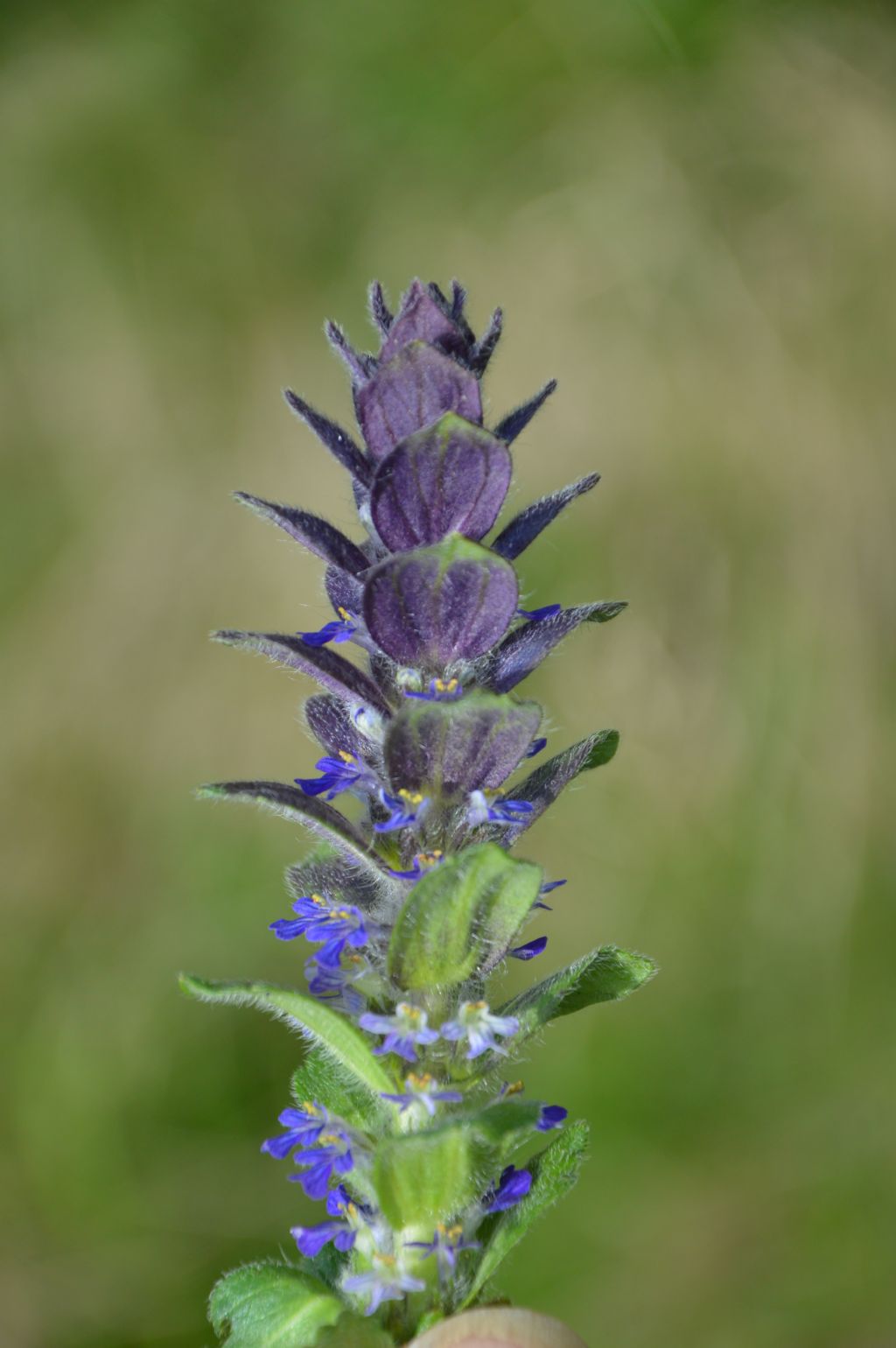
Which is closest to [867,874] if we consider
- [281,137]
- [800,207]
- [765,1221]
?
[765,1221]

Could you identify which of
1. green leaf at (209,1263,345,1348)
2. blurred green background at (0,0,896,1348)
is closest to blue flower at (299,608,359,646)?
green leaf at (209,1263,345,1348)

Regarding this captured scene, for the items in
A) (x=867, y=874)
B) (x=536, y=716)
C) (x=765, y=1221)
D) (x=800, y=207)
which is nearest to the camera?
(x=536, y=716)

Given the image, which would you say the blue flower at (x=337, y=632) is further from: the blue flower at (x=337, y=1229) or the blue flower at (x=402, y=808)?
the blue flower at (x=337, y=1229)

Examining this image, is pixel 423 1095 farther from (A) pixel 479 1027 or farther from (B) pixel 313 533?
(B) pixel 313 533

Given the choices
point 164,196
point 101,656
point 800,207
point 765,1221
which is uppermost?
point 164,196

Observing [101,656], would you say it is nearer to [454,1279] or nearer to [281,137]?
[281,137]

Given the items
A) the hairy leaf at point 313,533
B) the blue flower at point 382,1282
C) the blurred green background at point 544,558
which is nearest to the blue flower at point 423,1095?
the blue flower at point 382,1282

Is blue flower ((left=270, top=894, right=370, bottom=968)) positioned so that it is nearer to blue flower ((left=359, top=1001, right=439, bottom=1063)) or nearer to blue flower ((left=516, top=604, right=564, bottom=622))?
blue flower ((left=359, top=1001, right=439, bottom=1063))
